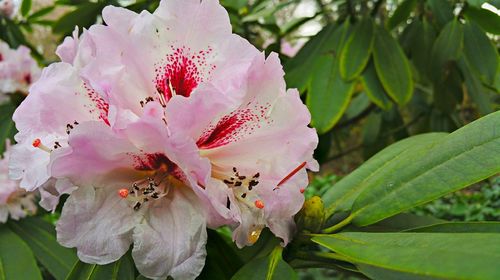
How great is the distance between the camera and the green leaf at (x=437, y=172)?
575mm

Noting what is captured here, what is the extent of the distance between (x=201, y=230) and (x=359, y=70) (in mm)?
822

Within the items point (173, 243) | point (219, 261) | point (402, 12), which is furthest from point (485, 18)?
point (173, 243)

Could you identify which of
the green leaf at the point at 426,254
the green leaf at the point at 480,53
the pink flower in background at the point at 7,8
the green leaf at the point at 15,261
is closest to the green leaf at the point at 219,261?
the green leaf at the point at 426,254

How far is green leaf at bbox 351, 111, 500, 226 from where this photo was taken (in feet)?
1.89

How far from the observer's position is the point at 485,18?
131cm

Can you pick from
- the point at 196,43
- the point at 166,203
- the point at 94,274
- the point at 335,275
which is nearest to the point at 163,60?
the point at 196,43

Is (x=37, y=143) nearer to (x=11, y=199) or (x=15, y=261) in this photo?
(x=15, y=261)

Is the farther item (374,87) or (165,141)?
(374,87)

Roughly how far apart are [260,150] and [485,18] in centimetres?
93

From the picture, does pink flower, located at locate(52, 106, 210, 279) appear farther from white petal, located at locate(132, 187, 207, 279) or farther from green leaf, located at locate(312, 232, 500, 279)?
green leaf, located at locate(312, 232, 500, 279)

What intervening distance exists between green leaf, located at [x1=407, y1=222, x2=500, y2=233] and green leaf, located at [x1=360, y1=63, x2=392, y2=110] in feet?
2.45

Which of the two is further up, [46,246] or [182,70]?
[182,70]

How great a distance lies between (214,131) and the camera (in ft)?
1.97

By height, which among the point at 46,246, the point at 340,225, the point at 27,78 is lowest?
the point at 46,246
